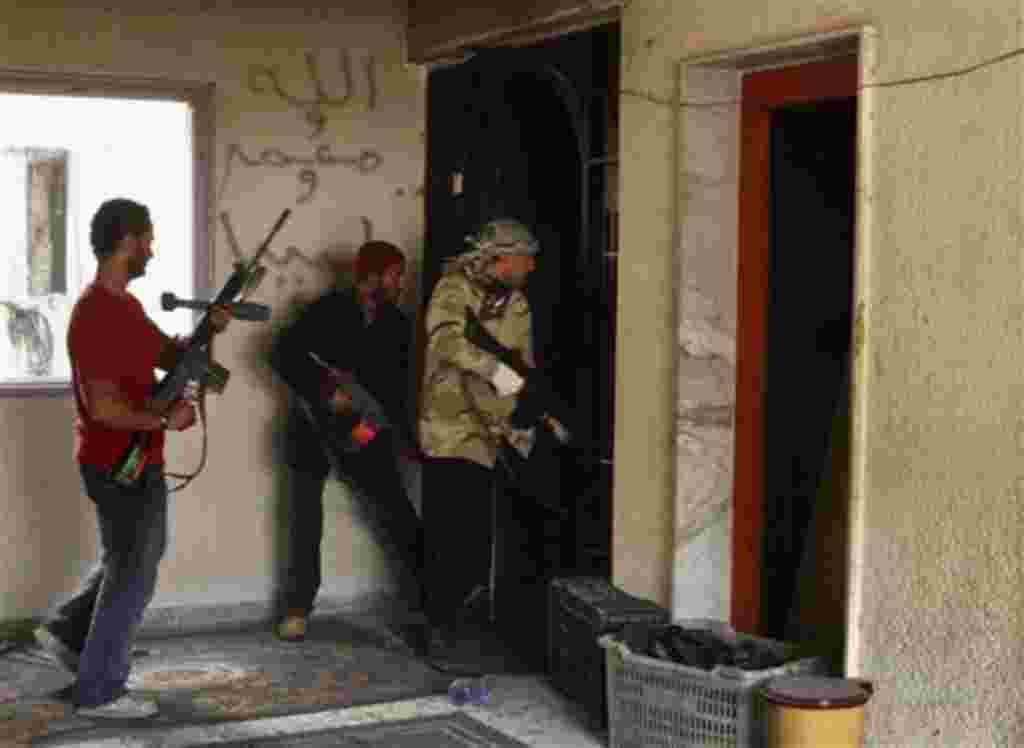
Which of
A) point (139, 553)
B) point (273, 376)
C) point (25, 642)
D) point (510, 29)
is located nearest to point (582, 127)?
point (510, 29)

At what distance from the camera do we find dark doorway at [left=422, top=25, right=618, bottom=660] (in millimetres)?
7473

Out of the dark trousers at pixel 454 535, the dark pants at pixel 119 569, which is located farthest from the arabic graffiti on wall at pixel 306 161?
the dark pants at pixel 119 569

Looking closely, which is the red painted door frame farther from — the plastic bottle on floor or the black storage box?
the plastic bottle on floor

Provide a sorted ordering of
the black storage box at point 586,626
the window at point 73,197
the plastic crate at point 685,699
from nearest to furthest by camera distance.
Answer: the plastic crate at point 685,699 < the black storage box at point 586,626 < the window at point 73,197

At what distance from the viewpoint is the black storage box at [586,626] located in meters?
6.48

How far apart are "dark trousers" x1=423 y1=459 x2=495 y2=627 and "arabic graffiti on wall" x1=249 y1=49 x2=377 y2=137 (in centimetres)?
192

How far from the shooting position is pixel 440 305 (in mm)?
7363

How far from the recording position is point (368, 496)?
8359 mm

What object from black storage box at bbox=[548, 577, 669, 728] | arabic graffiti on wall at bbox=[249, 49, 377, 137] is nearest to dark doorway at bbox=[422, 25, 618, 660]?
arabic graffiti on wall at bbox=[249, 49, 377, 137]

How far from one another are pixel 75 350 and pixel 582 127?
236 centimetres

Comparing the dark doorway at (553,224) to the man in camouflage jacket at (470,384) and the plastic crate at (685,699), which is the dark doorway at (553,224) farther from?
the plastic crate at (685,699)

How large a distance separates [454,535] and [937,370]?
2.68 m

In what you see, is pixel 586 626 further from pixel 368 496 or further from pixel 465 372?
pixel 368 496

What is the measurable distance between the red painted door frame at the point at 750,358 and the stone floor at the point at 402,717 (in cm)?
74
